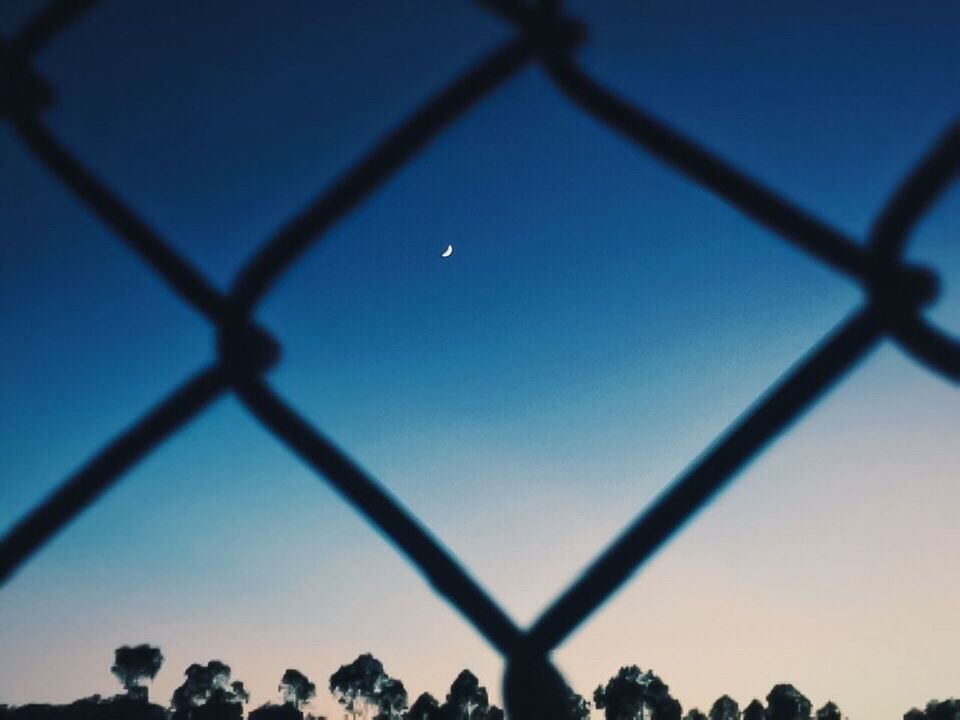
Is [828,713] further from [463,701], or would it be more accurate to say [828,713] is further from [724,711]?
[463,701]

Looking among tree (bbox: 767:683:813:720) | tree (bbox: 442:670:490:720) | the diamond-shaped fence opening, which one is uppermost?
tree (bbox: 442:670:490:720)

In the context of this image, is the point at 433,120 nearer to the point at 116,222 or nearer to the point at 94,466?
the point at 116,222

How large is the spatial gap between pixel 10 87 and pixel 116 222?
0.24m

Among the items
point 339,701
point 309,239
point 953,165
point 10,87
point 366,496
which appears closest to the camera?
point 953,165

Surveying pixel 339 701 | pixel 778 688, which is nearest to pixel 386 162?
pixel 339 701

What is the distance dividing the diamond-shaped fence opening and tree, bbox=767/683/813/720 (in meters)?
70.5

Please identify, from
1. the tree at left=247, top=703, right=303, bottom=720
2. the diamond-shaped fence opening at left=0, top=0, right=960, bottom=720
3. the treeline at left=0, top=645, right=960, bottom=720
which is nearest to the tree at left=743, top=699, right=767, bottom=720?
the treeline at left=0, top=645, right=960, bottom=720

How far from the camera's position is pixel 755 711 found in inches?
2544

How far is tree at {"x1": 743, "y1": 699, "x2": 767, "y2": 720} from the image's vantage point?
63875mm

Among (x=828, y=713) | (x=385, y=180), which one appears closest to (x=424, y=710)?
(x=828, y=713)

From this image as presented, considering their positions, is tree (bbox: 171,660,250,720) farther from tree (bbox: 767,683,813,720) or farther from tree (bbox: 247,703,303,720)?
tree (bbox: 767,683,813,720)

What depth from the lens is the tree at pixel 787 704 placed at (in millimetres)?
60000

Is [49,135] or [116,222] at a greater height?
[49,135]

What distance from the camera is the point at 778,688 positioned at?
62.4m
